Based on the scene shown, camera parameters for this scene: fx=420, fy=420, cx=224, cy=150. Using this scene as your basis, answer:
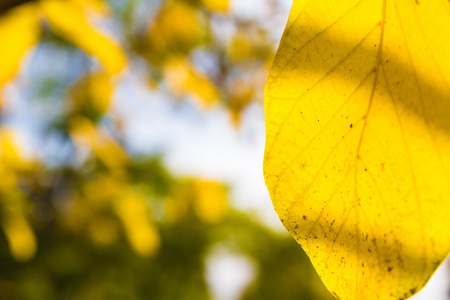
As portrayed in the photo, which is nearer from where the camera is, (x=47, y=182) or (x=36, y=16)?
(x=36, y=16)

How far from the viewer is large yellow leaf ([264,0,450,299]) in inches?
7.9

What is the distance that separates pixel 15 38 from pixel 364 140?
2.06 ft

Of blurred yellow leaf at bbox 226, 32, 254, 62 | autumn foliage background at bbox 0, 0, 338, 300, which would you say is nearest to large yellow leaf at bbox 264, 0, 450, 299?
autumn foliage background at bbox 0, 0, 338, 300

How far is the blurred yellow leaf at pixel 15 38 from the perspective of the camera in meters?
0.61

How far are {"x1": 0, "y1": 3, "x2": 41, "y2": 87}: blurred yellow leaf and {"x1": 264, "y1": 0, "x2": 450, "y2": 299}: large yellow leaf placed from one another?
0.52 metres

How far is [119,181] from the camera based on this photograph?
2184 millimetres

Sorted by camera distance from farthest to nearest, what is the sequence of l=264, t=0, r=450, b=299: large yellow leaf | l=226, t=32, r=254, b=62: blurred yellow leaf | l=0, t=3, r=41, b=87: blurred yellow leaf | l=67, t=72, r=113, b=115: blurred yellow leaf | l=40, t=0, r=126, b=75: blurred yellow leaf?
l=226, t=32, r=254, b=62: blurred yellow leaf < l=67, t=72, r=113, b=115: blurred yellow leaf < l=40, t=0, r=126, b=75: blurred yellow leaf < l=0, t=3, r=41, b=87: blurred yellow leaf < l=264, t=0, r=450, b=299: large yellow leaf

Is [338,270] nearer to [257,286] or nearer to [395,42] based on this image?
[395,42]

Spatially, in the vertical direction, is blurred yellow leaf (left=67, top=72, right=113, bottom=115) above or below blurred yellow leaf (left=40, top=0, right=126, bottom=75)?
below

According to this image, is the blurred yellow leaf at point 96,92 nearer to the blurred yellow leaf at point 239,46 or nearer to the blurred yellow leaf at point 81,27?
the blurred yellow leaf at point 81,27

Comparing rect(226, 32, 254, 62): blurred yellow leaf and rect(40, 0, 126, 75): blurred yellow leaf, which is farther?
rect(226, 32, 254, 62): blurred yellow leaf

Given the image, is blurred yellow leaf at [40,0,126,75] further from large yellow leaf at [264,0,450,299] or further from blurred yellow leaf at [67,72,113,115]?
large yellow leaf at [264,0,450,299]

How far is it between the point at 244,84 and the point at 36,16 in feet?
3.76

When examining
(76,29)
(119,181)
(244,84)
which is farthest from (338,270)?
(119,181)
